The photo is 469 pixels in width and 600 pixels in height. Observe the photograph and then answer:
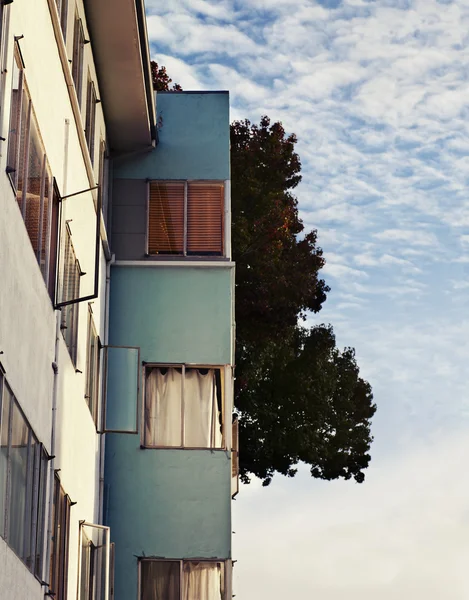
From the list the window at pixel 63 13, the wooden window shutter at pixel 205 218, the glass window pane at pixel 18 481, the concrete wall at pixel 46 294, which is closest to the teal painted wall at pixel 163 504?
the concrete wall at pixel 46 294

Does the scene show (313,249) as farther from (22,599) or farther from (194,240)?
(22,599)

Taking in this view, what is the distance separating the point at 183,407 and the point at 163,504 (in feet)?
5.73

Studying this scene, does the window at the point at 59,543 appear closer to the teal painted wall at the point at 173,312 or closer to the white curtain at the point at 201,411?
the white curtain at the point at 201,411

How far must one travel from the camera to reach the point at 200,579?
2022 cm

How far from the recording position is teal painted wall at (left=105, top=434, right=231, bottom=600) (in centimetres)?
2012

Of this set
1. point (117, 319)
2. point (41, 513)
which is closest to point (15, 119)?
point (41, 513)

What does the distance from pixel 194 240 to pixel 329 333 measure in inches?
707

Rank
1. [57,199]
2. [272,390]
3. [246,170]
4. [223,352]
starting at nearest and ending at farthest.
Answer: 1. [57,199]
2. [223,352]
3. [246,170]
4. [272,390]

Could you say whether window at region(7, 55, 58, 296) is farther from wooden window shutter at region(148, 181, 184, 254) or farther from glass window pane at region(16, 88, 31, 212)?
wooden window shutter at region(148, 181, 184, 254)

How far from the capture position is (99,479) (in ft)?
65.8

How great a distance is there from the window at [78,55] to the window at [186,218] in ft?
14.6

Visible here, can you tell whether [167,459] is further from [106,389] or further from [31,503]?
[31,503]

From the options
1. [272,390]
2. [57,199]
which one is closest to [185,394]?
[57,199]

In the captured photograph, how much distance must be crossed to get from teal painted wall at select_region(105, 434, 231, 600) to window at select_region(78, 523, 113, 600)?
1.58 metres
